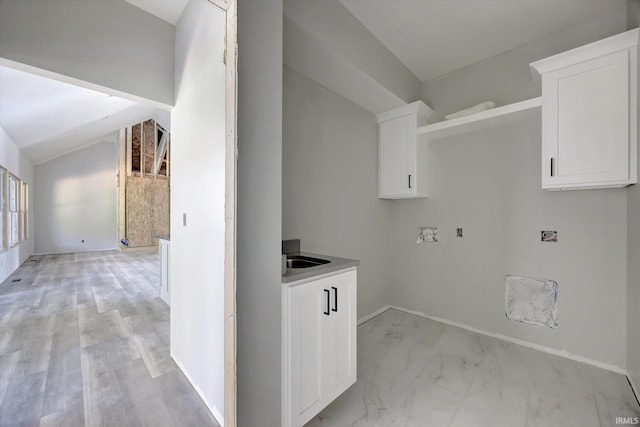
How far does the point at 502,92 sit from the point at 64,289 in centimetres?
650

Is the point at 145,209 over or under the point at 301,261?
over

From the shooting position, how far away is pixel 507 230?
253 centimetres

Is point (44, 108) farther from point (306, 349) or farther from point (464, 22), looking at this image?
point (464, 22)

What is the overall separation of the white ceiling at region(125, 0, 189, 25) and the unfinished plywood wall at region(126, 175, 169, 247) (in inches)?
283

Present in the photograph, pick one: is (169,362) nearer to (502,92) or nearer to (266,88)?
(266,88)

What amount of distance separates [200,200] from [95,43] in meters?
1.20

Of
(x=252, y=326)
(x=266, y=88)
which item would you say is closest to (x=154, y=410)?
(x=252, y=326)

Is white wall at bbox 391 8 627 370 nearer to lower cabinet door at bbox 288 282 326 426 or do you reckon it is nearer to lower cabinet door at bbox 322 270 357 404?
lower cabinet door at bbox 322 270 357 404

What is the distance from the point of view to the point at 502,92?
2584mm

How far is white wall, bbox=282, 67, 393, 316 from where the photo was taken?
2252mm

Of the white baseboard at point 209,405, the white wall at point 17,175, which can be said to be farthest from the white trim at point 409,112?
the white wall at point 17,175

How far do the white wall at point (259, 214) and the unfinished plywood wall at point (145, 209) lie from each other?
7946 mm

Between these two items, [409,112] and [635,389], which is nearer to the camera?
[635,389]

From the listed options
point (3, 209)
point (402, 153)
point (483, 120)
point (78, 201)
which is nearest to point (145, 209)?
point (78, 201)
